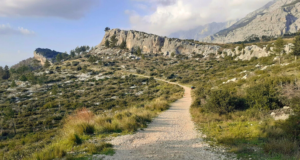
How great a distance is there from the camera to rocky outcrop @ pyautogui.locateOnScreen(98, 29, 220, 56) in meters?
83.7

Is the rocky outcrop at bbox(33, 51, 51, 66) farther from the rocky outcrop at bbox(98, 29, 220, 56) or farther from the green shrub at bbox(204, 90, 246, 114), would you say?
the green shrub at bbox(204, 90, 246, 114)

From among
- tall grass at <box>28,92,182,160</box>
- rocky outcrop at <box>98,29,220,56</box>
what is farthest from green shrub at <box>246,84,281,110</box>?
rocky outcrop at <box>98,29,220,56</box>

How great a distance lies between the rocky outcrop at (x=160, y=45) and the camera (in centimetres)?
8369

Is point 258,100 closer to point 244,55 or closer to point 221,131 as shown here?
point 221,131

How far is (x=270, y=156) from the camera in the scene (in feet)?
15.6

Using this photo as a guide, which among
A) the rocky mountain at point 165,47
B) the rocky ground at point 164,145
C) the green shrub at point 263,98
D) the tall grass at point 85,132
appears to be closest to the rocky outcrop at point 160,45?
the rocky mountain at point 165,47

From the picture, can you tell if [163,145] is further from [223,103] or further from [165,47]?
[165,47]

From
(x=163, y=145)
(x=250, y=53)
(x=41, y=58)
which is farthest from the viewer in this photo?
(x=41, y=58)

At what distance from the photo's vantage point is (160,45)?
315 ft

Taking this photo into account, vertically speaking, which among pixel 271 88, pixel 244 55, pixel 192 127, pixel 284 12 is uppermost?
pixel 284 12

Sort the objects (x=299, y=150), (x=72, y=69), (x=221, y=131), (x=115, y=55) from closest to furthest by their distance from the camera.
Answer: (x=299, y=150)
(x=221, y=131)
(x=72, y=69)
(x=115, y=55)

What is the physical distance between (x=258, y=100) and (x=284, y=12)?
250m

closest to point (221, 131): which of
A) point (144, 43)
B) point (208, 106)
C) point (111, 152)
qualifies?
point (208, 106)

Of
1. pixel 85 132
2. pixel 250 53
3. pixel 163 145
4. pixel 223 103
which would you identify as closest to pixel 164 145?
pixel 163 145
